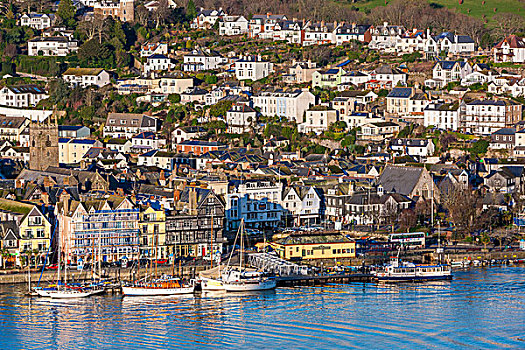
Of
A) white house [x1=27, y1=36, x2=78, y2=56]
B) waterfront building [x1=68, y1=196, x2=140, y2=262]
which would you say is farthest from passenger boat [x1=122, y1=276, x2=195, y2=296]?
white house [x1=27, y1=36, x2=78, y2=56]

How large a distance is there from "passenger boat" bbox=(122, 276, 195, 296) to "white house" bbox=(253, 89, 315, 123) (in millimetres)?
36375

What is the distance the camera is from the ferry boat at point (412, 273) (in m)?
52.8

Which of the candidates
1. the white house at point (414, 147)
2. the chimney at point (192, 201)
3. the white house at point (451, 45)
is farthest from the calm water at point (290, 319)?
the white house at point (451, 45)

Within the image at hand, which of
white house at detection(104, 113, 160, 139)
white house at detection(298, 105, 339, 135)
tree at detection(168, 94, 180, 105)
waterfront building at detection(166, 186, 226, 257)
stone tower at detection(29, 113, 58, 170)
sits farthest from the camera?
tree at detection(168, 94, 180, 105)

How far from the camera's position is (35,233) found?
5347cm

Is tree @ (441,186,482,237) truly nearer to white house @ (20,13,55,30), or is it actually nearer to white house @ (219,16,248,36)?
white house @ (219,16,248,36)

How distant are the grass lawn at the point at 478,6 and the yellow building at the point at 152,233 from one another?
60811mm

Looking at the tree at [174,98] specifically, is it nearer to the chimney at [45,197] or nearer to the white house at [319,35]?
the white house at [319,35]

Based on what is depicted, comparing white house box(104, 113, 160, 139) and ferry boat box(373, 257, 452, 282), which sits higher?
white house box(104, 113, 160, 139)

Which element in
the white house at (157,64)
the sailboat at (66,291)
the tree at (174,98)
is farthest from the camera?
the white house at (157,64)

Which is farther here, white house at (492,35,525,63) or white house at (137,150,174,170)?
white house at (492,35,525,63)

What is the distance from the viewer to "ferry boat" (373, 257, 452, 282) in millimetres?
52781

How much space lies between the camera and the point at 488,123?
79.1m

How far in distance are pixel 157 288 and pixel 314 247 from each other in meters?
8.63
